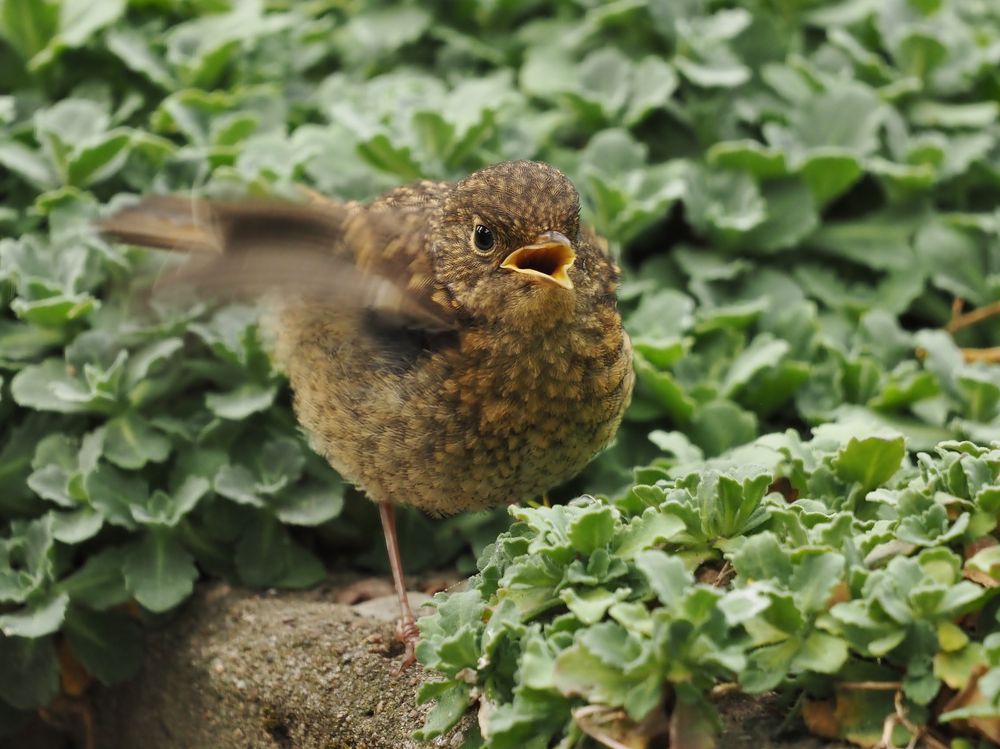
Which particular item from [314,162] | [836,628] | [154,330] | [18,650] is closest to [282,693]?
[18,650]

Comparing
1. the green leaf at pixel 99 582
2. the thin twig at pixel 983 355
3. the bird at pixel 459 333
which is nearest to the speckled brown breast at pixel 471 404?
the bird at pixel 459 333

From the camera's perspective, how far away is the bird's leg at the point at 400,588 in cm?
329

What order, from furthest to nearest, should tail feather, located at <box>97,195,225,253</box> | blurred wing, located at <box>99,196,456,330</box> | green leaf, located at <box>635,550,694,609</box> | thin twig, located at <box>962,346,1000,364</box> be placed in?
thin twig, located at <box>962,346,1000,364</box>
tail feather, located at <box>97,195,225,253</box>
blurred wing, located at <box>99,196,456,330</box>
green leaf, located at <box>635,550,694,609</box>

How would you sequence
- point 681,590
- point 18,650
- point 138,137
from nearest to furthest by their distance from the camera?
1. point 681,590
2. point 18,650
3. point 138,137

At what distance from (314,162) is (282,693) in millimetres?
1983

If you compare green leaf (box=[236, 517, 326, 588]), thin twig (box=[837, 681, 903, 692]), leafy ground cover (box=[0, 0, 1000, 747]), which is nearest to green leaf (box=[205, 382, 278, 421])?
leafy ground cover (box=[0, 0, 1000, 747])

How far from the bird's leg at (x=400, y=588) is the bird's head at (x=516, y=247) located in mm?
819

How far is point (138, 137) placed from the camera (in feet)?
14.6

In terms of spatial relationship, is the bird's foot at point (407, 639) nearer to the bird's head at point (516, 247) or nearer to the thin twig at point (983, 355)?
the bird's head at point (516, 247)

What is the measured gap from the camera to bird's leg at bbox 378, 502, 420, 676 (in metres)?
3.29

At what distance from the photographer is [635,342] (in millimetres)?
4062

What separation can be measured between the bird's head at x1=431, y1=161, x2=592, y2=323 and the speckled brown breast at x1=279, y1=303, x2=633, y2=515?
0.22 feet

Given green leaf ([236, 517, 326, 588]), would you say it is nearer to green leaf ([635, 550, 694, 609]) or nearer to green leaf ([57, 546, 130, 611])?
green leaf ([57, 546, 130, 611])

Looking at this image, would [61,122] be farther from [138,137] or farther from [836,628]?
[836,628]
